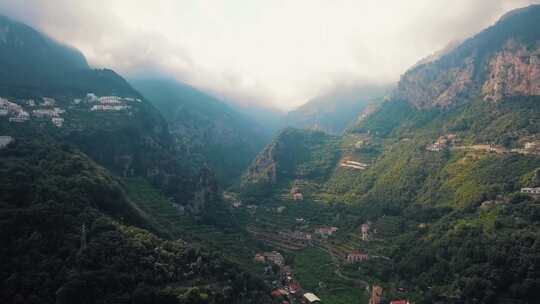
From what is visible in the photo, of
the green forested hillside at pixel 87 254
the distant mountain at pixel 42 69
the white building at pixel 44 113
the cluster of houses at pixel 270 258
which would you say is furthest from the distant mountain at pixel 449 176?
the distant mountain at pixel 42 69

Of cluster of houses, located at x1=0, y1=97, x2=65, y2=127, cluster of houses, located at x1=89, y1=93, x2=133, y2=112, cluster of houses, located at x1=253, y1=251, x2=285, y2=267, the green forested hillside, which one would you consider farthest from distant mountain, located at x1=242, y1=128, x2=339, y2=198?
the green forested hillside

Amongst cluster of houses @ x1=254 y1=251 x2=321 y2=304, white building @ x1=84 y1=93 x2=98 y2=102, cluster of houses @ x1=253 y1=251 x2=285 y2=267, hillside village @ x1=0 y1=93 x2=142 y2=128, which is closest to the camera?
cluster of houses @ x1=254 y1=251 x2=321 y2=304

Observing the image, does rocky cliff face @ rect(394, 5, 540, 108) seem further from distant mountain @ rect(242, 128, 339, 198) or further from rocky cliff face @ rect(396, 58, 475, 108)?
distant mountain @ rect(242, 128, 339, 198)

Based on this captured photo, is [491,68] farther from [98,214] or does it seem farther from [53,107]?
[98,214]

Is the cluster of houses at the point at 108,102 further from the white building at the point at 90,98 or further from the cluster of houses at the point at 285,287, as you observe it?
the cluster of houses at the point at 285,287

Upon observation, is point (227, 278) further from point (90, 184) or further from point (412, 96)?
point (412, 96)

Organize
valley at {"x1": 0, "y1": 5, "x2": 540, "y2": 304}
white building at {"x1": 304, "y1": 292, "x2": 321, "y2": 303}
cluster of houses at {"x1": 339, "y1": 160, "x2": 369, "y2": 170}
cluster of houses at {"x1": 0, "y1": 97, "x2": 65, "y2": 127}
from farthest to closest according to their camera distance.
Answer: cluster of houses at {"x1": 339, "y1": 160, "x2": 369, "y2": 170}
cluster of houses at {"x1": 0, "y1": 97, "x2": 65, "y2": 127}
white building at {"x1": 304, "y1": 292, "x2": 321, "y2": 303}
valley at {"x1": 0, "y1": 5, "x2": 540, "y2": 304}

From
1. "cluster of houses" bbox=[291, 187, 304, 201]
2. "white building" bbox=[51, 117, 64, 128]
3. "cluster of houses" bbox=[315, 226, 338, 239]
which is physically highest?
"white building" bbox=[51, 117, 64, 128]

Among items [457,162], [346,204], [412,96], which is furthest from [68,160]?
[412,96]
